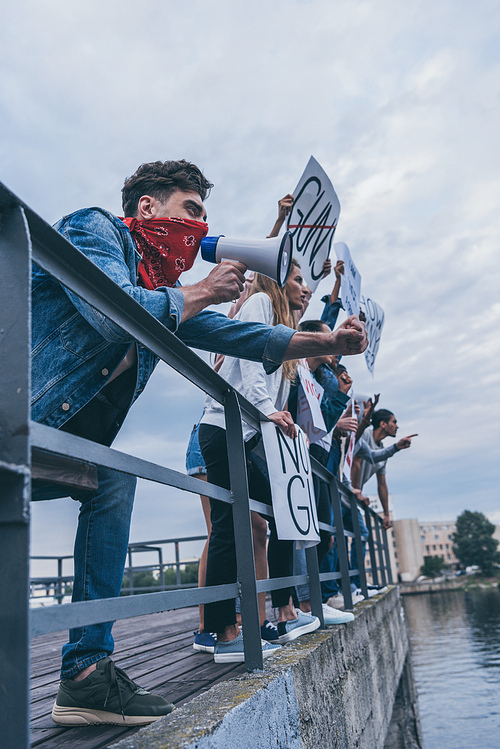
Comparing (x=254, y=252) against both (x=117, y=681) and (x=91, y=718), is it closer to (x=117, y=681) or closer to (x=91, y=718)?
(x=117, y=681)

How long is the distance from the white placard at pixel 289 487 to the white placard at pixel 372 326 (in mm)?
3651

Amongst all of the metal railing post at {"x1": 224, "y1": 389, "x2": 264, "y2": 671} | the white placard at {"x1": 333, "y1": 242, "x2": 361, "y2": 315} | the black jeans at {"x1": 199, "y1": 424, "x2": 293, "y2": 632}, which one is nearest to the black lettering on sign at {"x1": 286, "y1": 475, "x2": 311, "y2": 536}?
the black jeans at {"x1": 199, "y1": 424, "x2": 293, "y2": 632}

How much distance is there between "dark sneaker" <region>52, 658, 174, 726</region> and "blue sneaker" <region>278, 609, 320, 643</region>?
1208 millimetres

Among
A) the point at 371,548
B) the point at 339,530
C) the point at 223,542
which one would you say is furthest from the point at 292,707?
the point at 371,548

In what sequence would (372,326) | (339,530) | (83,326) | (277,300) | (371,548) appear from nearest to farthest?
1. (83,326)
2. (277,300)
3. (339,530)
4. (372,326)
5. (371,548)

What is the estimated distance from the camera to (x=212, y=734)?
137cm

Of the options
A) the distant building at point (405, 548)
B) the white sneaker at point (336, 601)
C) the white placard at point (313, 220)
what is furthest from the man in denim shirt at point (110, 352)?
the distant building at point (405, 548)

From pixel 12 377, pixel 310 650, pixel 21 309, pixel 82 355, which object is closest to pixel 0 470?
pixel 12 377

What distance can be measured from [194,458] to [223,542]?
44.9 inches

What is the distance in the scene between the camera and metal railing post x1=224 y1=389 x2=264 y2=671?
81.1 inches

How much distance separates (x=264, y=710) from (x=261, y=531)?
4.28 ft

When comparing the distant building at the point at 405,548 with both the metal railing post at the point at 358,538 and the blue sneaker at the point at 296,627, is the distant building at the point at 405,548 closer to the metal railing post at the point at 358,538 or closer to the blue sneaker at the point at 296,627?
the metal railing post at the point at 358,538

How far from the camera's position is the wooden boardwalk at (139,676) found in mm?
1607

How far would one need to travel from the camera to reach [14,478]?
0.85m
